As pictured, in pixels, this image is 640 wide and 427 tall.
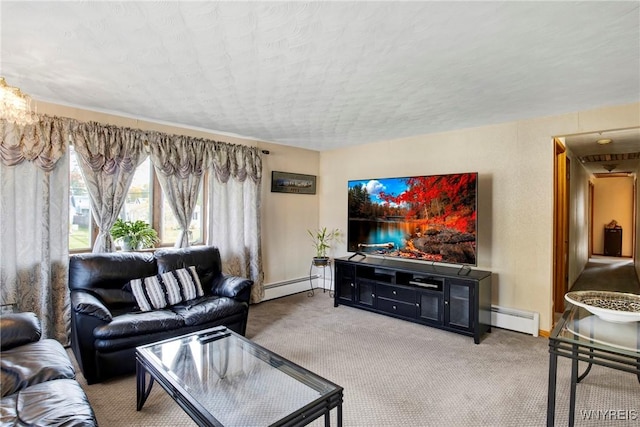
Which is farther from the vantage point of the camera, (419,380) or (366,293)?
(366,293)

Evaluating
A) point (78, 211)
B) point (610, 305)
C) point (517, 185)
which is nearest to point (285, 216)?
point (78, 211)

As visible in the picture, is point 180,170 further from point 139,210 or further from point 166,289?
point 166,289

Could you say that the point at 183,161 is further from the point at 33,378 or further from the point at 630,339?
the point at 630,339

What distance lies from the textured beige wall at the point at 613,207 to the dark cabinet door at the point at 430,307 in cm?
861

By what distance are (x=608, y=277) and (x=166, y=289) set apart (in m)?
7.79

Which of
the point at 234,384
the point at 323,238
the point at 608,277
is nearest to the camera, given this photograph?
the point at 234,384

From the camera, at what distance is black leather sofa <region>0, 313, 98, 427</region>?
1481mm

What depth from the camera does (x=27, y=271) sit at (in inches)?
121

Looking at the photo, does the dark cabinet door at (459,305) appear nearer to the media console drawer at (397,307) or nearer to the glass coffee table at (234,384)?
the media console drawer at (397,307)

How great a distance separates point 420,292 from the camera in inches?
153

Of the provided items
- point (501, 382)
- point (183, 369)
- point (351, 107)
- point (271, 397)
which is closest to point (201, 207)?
point (351, 107)

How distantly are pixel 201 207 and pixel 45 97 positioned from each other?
195 cm

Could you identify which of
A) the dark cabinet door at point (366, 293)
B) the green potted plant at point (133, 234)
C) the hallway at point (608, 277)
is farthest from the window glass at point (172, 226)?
the hallway at point (608, 277)

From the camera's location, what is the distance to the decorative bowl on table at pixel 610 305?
1910mm
